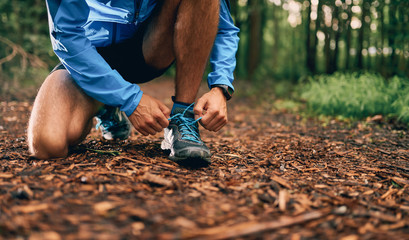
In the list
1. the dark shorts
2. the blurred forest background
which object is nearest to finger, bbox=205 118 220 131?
the dark shorts

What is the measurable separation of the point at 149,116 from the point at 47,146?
61 cm

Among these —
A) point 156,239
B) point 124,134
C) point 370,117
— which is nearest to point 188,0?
point 124,134

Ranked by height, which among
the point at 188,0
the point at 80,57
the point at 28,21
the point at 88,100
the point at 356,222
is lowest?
the point at 356,222

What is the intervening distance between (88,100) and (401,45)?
4.35 m

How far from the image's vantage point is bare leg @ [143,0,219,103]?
189 cm

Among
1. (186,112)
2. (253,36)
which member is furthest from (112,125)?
(253,36)

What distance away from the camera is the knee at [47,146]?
1646 mm

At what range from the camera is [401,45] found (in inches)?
163

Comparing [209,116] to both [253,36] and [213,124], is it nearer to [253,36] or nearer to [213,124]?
[213,124]

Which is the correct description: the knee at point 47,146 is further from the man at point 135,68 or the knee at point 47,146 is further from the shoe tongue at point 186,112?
the shoe tongue at point 186,112

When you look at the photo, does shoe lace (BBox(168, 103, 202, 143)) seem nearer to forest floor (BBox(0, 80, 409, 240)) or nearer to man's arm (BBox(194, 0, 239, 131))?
man's arm (BBox(194, 0, 239, 131))

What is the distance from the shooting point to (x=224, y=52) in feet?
6.82

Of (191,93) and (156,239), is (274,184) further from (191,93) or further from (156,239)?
(191,93)

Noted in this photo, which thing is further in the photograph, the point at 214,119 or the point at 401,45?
the point at 401,45
